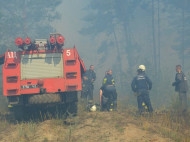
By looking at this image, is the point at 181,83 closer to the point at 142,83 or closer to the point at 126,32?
the point at 142,83

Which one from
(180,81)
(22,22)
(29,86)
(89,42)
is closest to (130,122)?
(29,86)

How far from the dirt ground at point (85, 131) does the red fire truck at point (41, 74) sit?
27.8 inches

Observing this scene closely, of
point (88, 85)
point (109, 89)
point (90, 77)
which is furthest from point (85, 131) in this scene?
point (90, 77)

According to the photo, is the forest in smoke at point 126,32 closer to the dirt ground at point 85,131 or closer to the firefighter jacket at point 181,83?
the firefighter jacket at point 181,83

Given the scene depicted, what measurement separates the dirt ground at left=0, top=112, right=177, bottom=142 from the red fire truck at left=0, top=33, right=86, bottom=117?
70cm

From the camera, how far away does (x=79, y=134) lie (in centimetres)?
497

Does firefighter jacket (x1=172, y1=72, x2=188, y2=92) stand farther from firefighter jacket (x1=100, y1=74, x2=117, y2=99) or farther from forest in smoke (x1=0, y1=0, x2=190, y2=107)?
firefighter jacket (x1=100, y1=74, x2=117, y2=99)

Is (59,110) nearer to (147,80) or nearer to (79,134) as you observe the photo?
(79,134)

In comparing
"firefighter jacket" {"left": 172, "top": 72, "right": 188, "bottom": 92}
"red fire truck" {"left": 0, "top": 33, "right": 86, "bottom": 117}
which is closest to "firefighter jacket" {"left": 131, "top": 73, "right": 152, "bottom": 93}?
"firefighter jacket" {"left": 172, "top": 72, "right": 188, "bottom": 92}

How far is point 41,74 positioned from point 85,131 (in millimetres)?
2253

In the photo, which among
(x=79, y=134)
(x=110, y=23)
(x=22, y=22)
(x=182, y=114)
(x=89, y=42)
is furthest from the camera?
(x=89, y=42)

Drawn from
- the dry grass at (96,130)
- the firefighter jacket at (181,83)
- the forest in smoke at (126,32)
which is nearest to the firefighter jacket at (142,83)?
the firefighter jacket at (181,83)

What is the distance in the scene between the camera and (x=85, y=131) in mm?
5164

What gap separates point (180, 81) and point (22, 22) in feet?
69.1
